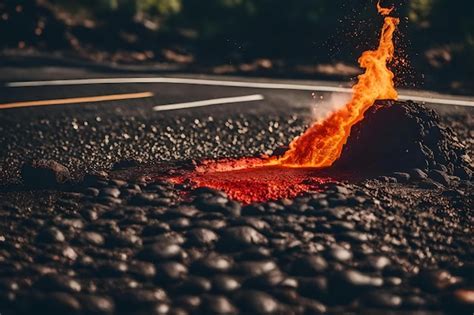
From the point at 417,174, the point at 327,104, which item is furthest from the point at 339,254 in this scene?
the point at 327,104

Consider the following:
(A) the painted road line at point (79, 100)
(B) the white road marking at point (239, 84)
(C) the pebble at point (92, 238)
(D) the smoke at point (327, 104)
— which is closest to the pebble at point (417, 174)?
(C) the pebble at point (92, 238)

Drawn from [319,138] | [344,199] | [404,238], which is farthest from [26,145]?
[404,238]

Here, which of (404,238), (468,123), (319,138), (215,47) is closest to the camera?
(404,238)

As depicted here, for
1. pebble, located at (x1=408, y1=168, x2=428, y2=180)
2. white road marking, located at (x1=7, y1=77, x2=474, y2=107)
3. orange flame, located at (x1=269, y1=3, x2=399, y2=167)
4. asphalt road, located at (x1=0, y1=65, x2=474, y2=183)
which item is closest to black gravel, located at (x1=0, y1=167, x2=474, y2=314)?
pebble, located at (x1=408, y1=168, x2=428, y2=180)

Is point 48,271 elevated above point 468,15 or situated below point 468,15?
below

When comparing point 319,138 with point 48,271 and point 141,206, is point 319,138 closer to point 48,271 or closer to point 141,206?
point 141,206

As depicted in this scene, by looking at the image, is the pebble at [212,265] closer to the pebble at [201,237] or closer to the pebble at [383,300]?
the pebble at [201,237]
